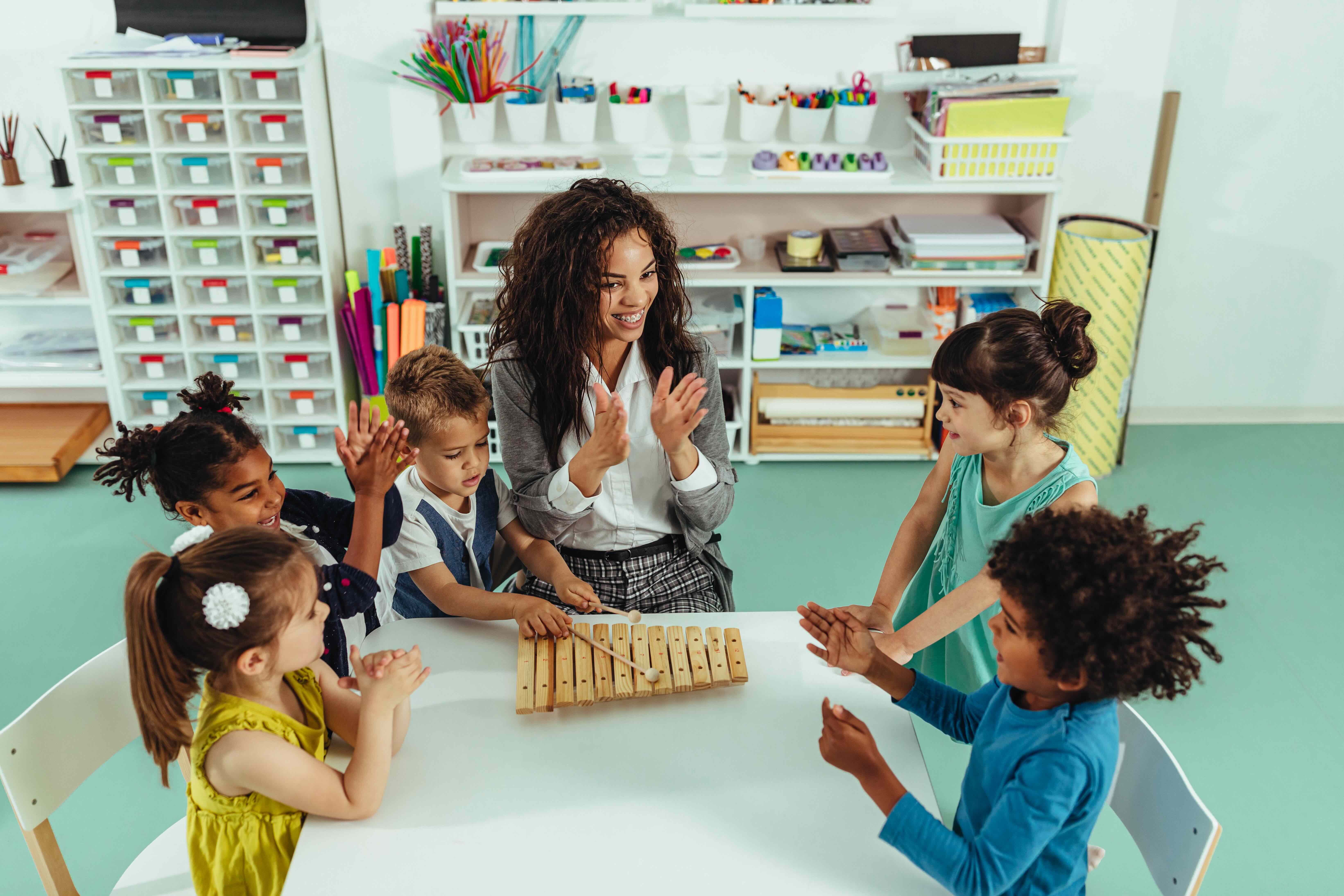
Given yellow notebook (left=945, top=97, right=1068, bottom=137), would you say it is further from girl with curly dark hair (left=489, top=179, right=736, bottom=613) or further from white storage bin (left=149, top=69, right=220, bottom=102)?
white storage bin (left=149, top=69, right=220, bottom=102)

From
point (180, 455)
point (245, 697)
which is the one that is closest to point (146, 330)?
point (180, 455)

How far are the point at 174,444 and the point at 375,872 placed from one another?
2.57 feet

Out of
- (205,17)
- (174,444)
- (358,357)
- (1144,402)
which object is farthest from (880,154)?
(174,444)

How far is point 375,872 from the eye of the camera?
125 cm

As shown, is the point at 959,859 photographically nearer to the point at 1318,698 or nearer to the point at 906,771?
the point at 906,771

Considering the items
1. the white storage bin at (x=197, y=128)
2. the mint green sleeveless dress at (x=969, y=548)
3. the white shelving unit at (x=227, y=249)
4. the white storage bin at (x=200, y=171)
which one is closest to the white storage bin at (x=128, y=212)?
the white shelving unit at (x=227, y=249)

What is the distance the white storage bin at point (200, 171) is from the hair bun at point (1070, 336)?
2577 mm

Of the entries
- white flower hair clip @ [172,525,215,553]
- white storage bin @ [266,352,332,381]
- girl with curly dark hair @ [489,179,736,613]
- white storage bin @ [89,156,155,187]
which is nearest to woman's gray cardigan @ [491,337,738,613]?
girl with curly dark hair @ [489,179,736,613]

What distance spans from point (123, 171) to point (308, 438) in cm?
100

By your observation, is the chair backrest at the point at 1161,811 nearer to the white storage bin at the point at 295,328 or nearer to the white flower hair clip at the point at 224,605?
the white flower hair clip at the point at 224,605

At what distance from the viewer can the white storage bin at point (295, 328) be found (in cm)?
350

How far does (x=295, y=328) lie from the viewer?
3.49 metres

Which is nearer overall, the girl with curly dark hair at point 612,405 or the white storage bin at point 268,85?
the girl with curly dark hair at point 612,405

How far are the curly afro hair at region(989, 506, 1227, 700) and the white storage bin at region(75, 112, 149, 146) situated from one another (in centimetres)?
301
